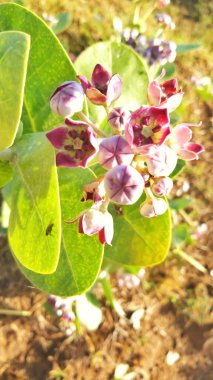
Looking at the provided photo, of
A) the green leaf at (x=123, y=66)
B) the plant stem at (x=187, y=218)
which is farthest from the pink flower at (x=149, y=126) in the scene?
the plant stem at (x=187, y=218)

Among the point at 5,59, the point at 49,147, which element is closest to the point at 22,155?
the point at 49,147

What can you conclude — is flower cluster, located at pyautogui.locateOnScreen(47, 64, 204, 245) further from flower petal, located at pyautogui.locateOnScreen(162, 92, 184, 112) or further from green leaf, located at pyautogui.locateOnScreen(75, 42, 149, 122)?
green leaf, located at pyautogui.locateOnScreen(75, 42, 149, 122)

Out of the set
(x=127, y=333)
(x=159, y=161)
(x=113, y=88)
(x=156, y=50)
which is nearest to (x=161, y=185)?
(x=159, y=161)

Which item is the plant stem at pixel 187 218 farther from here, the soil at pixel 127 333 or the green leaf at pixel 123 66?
the green leaf at pixel 123 66

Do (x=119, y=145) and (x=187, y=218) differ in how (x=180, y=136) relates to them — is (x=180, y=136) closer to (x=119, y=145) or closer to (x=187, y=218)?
(x=119, y=145)

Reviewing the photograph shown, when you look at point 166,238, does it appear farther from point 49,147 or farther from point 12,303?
point 12,303
